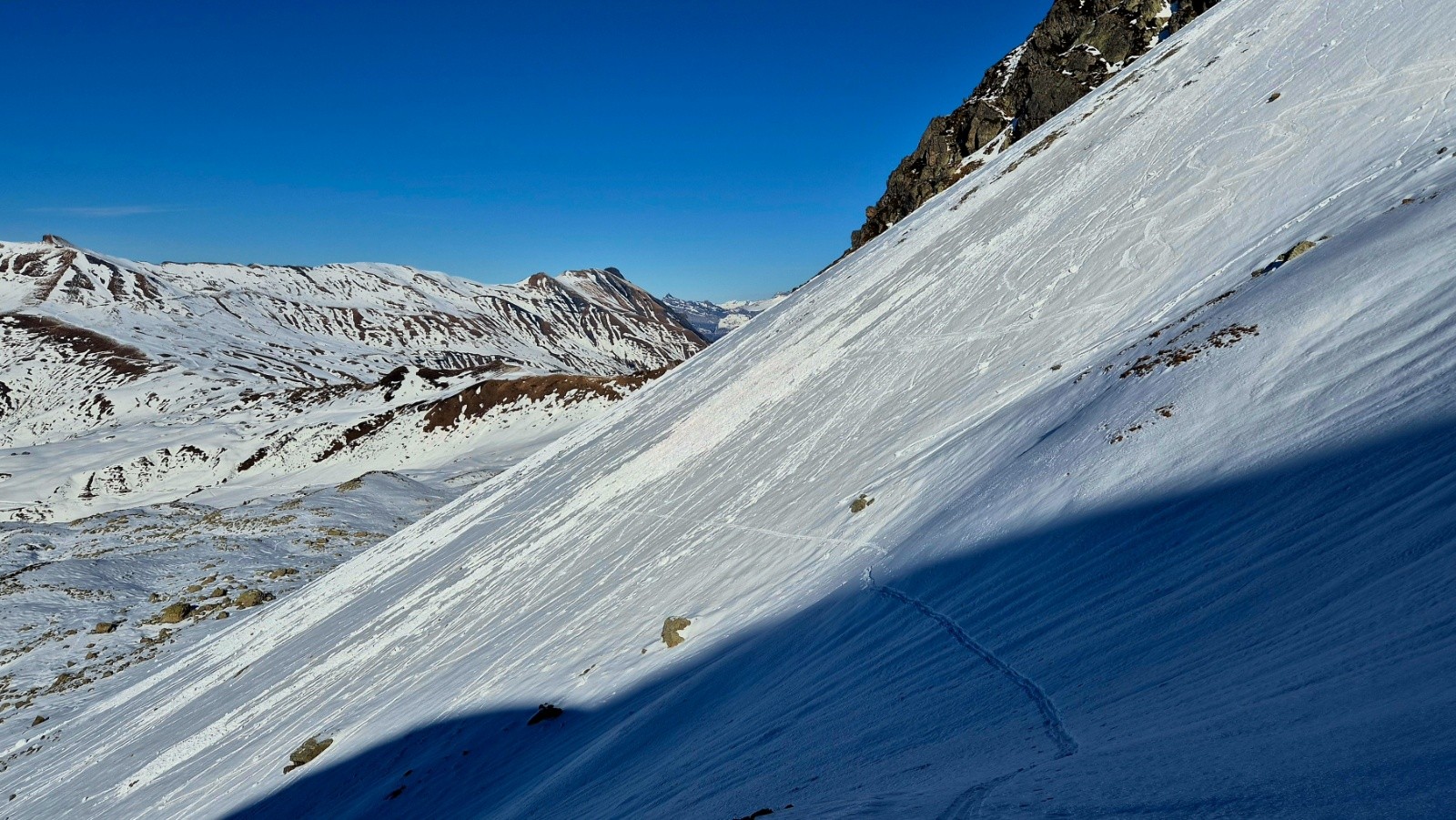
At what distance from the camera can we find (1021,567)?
752 centimetres

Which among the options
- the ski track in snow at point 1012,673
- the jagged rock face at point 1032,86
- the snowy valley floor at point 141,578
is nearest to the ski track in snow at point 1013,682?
the ski track in snow at point 1012,673

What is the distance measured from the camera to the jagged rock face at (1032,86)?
5284 centimetres

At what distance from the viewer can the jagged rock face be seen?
173ft

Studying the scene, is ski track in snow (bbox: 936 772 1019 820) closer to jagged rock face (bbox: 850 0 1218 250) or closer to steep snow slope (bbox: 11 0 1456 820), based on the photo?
steep snow slope (bbox: 11 0 1456 820)

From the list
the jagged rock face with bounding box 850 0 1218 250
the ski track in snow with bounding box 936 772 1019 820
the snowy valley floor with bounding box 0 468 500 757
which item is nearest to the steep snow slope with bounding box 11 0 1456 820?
the ski track in snow with bounding box 936 772 1019 820

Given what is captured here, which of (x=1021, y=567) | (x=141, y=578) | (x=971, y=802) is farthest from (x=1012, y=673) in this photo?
(x=141, y=578)

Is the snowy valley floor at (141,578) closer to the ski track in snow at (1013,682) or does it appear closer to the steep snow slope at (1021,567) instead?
the steep snow slope at (1021,567)

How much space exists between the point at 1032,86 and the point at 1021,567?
2227 inches

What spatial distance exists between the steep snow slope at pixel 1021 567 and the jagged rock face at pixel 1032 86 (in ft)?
89.0

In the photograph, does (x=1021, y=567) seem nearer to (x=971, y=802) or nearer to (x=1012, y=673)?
(x=1012, y=673)

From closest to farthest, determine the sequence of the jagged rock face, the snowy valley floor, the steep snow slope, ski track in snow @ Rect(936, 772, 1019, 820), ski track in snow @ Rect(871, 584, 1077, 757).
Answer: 1. ski track in snow @ Rect(936, 772, 1019, 820)
2. the steep snow slope
3. ski track in snow @ Rect(871, 584, 1077, 757)
4. the snowy valley floor
5. the jagged rock face

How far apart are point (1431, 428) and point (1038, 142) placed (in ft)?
110

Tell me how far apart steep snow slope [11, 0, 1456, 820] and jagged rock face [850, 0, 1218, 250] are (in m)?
27.1

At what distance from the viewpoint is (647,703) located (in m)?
10.0
